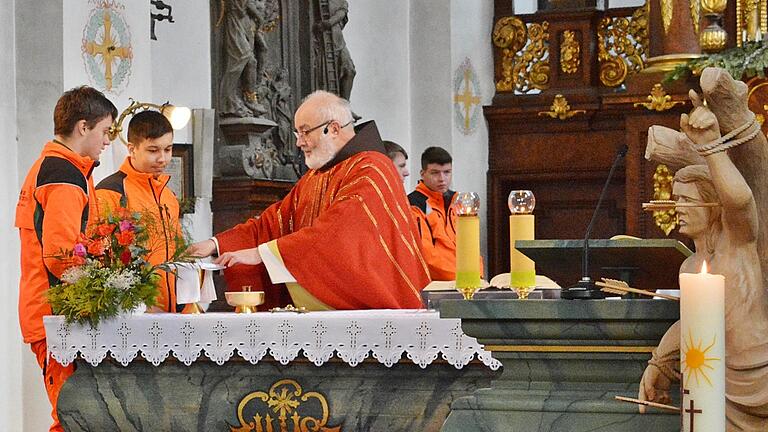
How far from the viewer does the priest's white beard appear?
682 cm

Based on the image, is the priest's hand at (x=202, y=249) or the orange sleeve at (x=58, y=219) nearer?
the orange sleeve at (x=58, y=219)

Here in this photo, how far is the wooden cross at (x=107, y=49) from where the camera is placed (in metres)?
8.23

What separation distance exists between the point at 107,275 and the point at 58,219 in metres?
0.44

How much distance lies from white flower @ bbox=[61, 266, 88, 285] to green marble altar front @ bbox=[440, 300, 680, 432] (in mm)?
2811

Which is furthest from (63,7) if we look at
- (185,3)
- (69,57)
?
(185,3)

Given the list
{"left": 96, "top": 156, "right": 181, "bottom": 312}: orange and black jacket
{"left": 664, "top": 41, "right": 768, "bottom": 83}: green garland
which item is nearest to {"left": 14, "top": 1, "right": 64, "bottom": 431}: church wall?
{"left": 96, "top": 156, "right": 181, "bottom": 312}: orange and black jacket

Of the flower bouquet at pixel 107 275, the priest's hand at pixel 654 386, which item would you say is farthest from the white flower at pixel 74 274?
the priest's hand at pixel 654 386

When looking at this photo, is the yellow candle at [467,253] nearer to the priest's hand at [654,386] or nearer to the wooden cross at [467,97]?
the priest's hand at [654,386]

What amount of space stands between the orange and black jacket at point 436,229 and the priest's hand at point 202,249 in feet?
11.2

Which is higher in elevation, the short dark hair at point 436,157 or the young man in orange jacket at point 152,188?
the short dark hair at point 436,157

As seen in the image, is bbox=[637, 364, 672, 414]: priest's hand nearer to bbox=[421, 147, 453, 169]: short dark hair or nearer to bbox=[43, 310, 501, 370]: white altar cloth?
bbox=[43, 310, 501, 370]: white altar cloth

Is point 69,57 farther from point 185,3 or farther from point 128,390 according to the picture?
point 128,390

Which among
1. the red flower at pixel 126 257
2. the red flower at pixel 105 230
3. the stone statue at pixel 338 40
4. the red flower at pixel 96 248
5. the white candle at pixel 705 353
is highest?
the stone statue at pixel 338 40

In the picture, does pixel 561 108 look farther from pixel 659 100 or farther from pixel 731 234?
pixel 731 234
